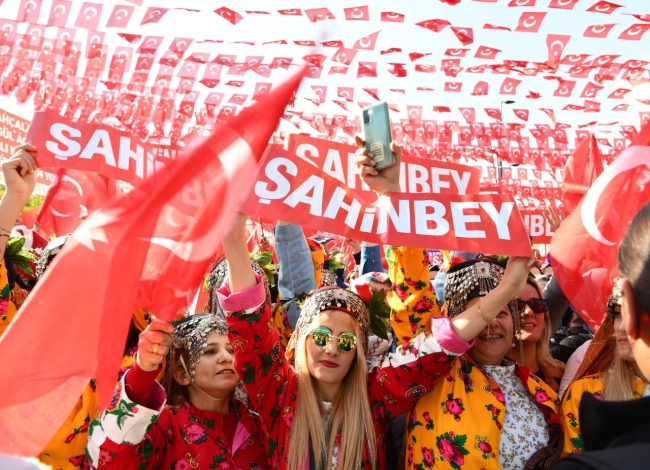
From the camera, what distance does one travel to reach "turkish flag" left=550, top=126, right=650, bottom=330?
2.96 m

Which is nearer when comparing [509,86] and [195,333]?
[195,333]

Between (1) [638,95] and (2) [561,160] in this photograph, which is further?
(2) [561,160]

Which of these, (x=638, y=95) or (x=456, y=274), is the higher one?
(x=638, y=95)

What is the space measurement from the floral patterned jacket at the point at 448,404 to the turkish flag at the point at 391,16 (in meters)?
2.64

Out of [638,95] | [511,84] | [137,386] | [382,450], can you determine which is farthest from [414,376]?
[511,84]

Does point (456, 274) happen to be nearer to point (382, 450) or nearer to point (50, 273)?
point (382, 450)

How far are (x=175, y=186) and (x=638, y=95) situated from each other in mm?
3946

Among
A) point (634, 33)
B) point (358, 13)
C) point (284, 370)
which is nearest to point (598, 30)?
point (634, 33)

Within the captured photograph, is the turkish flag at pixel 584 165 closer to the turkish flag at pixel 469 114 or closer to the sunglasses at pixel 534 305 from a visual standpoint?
the sunglasses at pixel 534 305

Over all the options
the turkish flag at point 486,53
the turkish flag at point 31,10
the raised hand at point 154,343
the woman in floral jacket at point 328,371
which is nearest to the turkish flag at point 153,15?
the turkish flag at point 31,10

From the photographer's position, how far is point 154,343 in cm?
262

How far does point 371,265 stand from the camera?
5371mm

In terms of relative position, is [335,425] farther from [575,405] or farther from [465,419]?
[575,405]

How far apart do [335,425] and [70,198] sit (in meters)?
3.30
